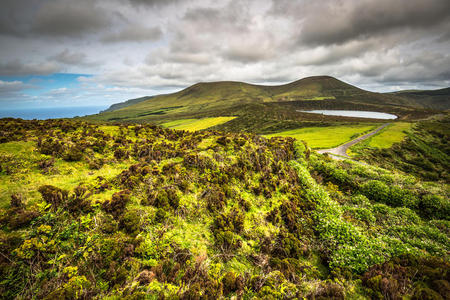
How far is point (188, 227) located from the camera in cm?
902

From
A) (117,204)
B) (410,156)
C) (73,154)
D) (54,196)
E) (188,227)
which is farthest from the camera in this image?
(410,156)

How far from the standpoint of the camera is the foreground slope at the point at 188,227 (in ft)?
19.6

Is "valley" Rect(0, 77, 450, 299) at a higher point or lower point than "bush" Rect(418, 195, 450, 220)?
higher

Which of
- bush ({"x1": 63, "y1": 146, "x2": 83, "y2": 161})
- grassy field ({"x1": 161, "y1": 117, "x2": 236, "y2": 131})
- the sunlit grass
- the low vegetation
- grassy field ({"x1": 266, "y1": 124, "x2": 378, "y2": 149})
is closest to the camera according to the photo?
the sunlit grass

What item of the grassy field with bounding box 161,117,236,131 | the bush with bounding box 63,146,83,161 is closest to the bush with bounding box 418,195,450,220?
the bush with bounding box 63,146,83,161

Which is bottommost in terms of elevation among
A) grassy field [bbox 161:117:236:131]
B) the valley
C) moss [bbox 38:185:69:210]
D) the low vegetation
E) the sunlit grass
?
the low vegetation

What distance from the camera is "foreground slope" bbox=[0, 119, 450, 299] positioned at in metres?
5.97

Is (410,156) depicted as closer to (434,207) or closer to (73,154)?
(434,207)

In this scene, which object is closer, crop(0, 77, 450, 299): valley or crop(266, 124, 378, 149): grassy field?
crop(0, 77, 450, 299): valley

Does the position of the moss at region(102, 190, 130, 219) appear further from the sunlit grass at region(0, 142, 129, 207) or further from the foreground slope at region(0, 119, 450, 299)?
the sunlit grass at region(0, 142, 129, 207)

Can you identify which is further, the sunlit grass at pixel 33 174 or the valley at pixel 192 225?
the sunlit grass at pixel 33 174

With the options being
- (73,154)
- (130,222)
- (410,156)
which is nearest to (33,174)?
(73,154)

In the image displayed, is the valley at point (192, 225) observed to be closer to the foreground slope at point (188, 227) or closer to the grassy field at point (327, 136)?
the foreground slope at point (188, 227)

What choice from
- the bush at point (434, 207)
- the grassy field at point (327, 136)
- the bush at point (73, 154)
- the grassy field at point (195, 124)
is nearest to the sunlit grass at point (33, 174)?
the bush at point (73, 154)
